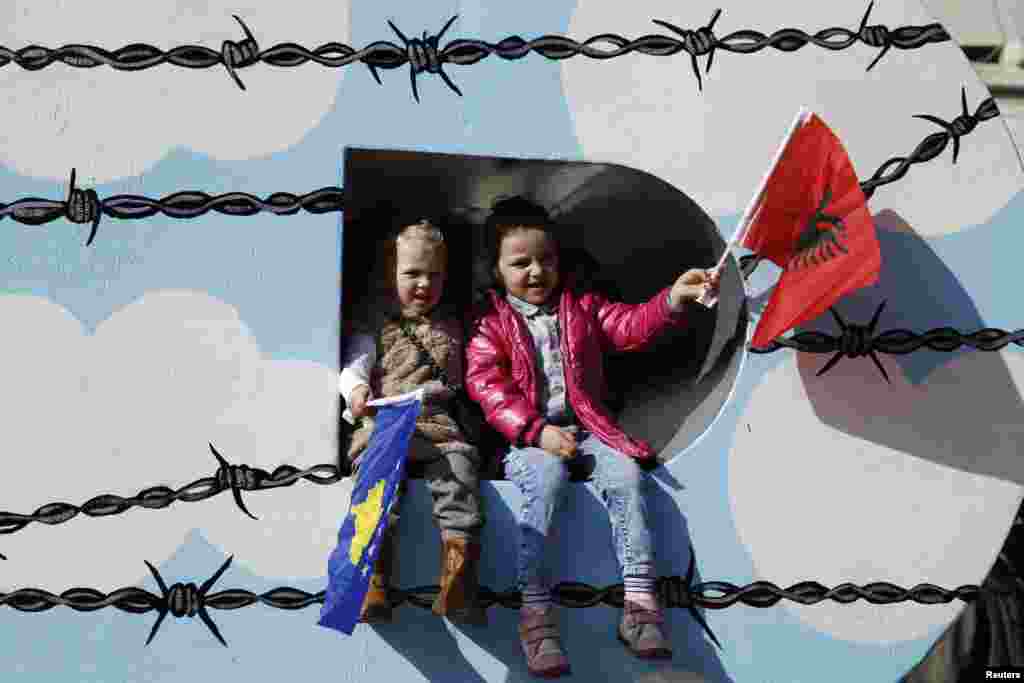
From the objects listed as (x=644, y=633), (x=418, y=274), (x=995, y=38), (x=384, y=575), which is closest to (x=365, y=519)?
(x=384, y=575)

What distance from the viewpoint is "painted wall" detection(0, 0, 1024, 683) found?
2.96 metres

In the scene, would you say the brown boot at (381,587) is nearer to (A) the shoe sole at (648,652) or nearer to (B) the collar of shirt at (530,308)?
(A) the shoe sole at (648,652)

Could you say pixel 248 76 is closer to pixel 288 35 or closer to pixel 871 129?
pixel 288 35

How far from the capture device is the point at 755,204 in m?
3.12

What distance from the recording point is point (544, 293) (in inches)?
135

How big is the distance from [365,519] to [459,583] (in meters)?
0.23

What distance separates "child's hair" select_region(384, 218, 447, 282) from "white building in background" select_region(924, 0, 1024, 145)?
7.45ft

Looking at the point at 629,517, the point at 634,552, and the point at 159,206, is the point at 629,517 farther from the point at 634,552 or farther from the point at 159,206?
the point at 159,206

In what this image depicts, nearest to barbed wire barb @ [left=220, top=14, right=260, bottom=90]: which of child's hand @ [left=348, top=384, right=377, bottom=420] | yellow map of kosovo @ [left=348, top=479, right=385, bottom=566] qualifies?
child's hand @ [left=348, top=384, right=377, bottom=420]

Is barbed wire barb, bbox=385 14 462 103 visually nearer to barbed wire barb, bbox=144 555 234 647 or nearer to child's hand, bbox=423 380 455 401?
child's hand, bbox=423 380 455 401

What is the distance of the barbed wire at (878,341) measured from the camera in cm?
321

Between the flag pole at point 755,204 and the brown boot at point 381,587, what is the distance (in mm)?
835

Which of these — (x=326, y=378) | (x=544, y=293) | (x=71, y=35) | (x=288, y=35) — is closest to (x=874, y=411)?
(x=544, y=293)

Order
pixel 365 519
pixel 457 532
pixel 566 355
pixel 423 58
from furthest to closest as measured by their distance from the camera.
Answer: pixel 566 355 < pixel 423 58 < pixel 457 532 < pixel 365 519
